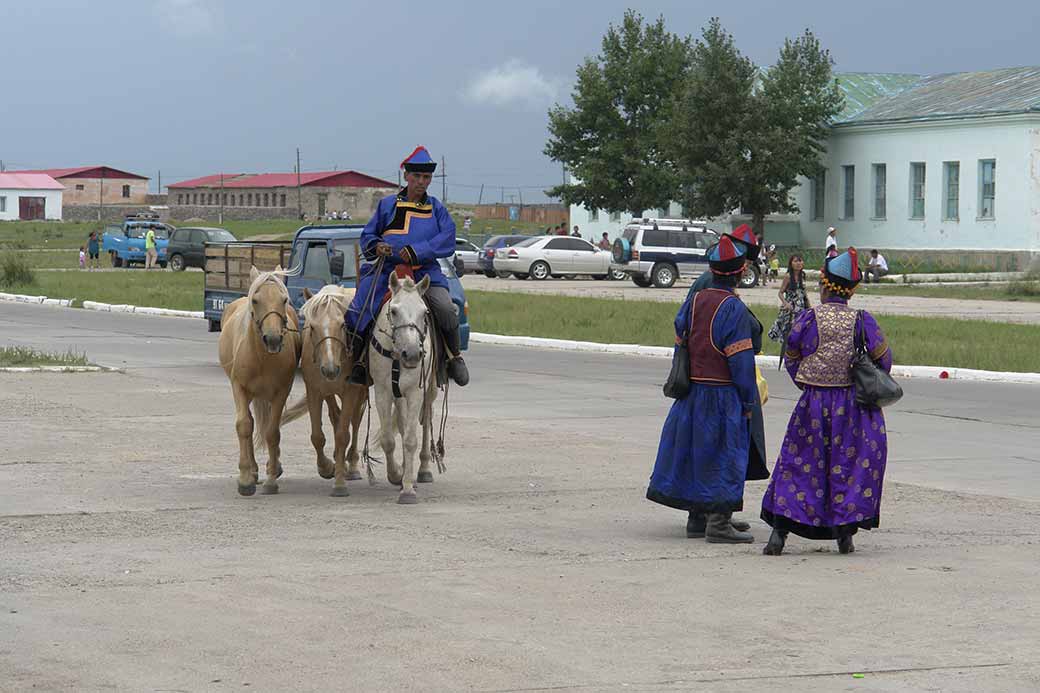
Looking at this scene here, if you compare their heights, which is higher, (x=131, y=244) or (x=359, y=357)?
(x=131, y=244)

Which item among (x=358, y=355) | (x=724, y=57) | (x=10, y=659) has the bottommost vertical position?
(x=10, y=659)

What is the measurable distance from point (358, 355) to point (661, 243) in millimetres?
38981

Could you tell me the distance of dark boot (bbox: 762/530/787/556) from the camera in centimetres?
902

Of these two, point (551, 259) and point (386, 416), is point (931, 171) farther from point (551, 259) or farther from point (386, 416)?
point (386, 416)

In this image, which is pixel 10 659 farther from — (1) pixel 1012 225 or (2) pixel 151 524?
(1) pixel 1012 225

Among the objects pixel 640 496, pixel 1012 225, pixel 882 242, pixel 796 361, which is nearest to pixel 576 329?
pixel 640 496

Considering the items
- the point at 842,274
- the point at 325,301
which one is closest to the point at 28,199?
the point at 325,301

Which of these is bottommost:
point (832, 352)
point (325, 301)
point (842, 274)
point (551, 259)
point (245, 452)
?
point (245, 452)

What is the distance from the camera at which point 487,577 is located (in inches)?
323

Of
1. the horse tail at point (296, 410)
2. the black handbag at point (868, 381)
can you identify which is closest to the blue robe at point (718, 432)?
the black handbag at point (868, 381)

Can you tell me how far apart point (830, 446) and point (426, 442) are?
141 inches

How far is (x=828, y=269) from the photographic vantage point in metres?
9.22

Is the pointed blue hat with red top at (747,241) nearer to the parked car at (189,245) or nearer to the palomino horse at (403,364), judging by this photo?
the palomino horse at (403,364)

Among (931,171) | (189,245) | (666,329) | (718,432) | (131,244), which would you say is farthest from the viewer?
(131,244)
